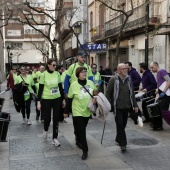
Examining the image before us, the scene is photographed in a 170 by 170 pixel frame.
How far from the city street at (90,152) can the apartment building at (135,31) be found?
26.7 ft

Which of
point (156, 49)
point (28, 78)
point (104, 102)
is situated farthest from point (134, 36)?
point (104, 102)

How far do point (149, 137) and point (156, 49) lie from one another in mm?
12288

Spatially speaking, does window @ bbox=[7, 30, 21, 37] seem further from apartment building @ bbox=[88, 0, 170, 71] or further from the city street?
the city street

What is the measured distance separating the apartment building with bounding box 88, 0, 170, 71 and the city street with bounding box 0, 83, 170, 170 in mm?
8125

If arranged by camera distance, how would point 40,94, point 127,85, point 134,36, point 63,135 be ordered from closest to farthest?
point 127,85
point 40,94
point 63,135
point 134,36

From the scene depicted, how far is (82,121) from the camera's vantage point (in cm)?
621

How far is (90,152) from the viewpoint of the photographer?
21.6ft

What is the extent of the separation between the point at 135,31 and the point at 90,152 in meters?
15.7

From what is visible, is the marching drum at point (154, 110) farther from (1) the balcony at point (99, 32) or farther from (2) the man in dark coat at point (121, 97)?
(1) the balcony at point (99, 32)

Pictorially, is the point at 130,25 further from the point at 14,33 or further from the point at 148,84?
the point at 14,33

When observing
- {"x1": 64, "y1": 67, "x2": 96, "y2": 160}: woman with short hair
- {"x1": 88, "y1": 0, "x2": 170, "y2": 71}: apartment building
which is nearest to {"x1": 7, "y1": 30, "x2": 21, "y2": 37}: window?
{"x1": 88, "y1": 0, "x2": 170, "y2": 71}: apartment building

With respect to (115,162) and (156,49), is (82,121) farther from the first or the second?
(156,49)

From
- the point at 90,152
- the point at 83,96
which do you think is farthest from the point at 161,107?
the point at 83,96

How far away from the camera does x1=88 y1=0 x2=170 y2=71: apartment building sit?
59.6 feet
